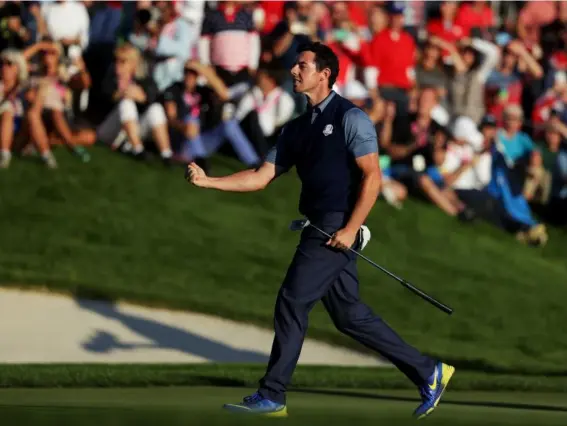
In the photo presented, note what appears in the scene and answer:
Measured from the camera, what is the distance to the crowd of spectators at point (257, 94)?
15.1 m

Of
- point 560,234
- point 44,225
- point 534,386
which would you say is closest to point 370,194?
point 534,386

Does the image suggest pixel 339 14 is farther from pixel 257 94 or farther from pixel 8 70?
pixel 8 70

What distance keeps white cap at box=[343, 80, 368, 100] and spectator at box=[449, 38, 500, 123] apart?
53.1 inches

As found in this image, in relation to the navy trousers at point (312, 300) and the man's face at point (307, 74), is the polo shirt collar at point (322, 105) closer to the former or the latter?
the man's face at point (307, 74)

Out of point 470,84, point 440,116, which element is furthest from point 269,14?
point 470,84

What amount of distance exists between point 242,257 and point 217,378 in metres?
4.43

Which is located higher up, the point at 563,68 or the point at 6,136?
the point at 563,68

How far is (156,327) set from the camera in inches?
442

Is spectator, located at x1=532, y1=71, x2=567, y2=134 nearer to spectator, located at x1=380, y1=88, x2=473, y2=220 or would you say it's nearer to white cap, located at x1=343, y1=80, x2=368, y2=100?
spectator, located at x1=380, y1=88, x2=473, y2=220

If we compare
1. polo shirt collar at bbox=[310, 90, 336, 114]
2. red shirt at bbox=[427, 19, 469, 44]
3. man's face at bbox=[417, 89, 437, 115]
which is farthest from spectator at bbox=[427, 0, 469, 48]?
polo shirt collar at bbox=[310, 90, 336, 114]

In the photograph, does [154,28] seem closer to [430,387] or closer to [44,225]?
[44,225]

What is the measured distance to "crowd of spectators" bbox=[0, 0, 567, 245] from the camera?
15094 mm

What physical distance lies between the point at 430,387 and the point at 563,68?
10869mm

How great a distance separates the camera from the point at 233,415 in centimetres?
661
